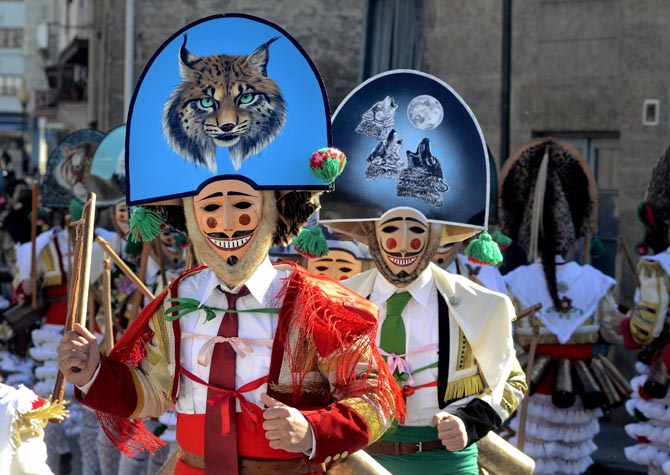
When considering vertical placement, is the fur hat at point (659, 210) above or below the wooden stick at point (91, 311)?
above

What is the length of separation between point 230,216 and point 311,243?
6.74ft

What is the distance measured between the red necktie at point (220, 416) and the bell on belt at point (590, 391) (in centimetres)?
493

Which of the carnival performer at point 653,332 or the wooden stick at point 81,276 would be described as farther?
the carnival performer at point 653,332

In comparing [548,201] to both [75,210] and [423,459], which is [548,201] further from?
[423,459]

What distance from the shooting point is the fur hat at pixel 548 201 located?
8.95m

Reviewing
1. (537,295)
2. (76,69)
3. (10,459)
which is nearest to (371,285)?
(10,459)

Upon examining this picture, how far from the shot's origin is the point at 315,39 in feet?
54.4

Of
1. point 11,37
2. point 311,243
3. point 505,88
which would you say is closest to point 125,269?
point 311,243

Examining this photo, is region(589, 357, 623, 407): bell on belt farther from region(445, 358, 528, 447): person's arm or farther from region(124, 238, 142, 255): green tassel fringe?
region(445, 358, 528, 447): person's arm

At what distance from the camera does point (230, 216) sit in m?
4.36

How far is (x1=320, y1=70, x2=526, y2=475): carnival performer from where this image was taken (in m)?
5.51

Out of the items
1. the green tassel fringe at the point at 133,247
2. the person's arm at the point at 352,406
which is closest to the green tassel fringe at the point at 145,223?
the person's arm at the point at 352,406

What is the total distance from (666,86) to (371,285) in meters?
6.60

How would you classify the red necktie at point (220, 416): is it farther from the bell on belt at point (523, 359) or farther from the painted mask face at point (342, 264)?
the bell on belt at point (523, 359)
